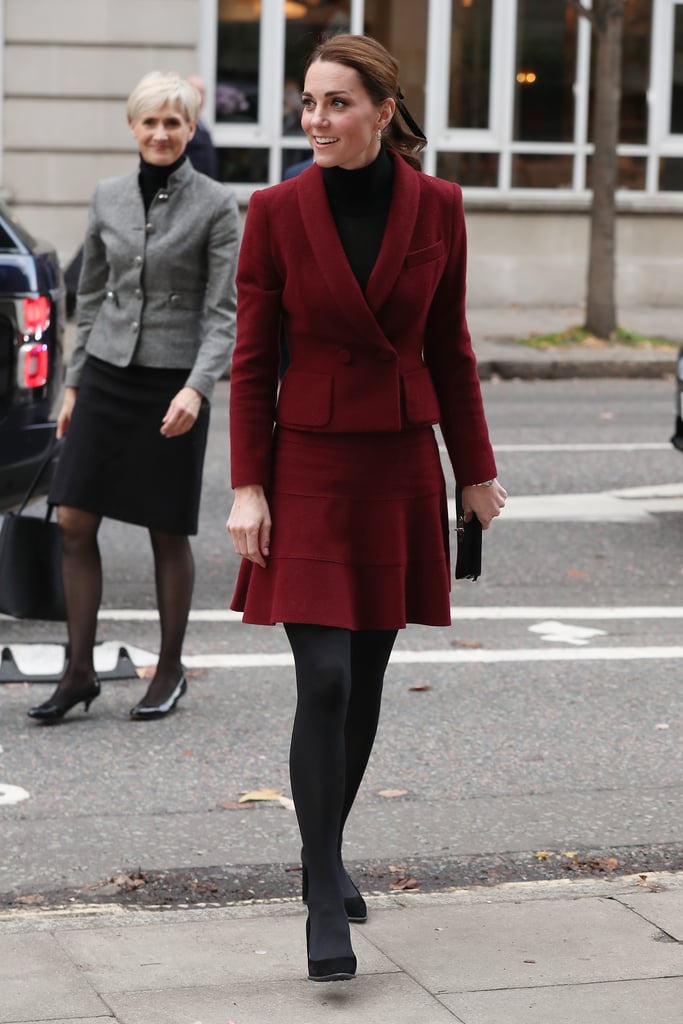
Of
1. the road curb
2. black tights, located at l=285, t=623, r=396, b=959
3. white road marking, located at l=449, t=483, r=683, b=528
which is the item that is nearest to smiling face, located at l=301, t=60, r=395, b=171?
black tights, located at l=285, t=623, r=396, b=959

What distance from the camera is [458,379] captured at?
3.99 meters

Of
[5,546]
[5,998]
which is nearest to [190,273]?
[5,546]

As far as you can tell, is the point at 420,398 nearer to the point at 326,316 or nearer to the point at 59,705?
the point at 326,316

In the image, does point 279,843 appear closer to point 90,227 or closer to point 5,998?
point 5,998

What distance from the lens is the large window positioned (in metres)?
20.3

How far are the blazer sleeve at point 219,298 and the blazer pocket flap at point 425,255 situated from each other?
1.77 m

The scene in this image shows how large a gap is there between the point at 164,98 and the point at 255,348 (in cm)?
200

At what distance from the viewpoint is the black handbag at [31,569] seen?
5.75 metres

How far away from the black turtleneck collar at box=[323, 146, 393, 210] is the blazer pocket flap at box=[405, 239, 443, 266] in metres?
0.13

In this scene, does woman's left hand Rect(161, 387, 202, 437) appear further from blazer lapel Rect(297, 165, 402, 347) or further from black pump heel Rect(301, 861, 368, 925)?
black pump heel Rect(301, 861, 368, 925)

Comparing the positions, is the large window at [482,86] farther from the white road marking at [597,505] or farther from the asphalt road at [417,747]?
the asphalt road at [417,747]

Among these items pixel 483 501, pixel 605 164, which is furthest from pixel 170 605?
pixel 605 164

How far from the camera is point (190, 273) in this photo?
5633mm

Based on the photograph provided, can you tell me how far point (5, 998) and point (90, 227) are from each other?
2844mm
